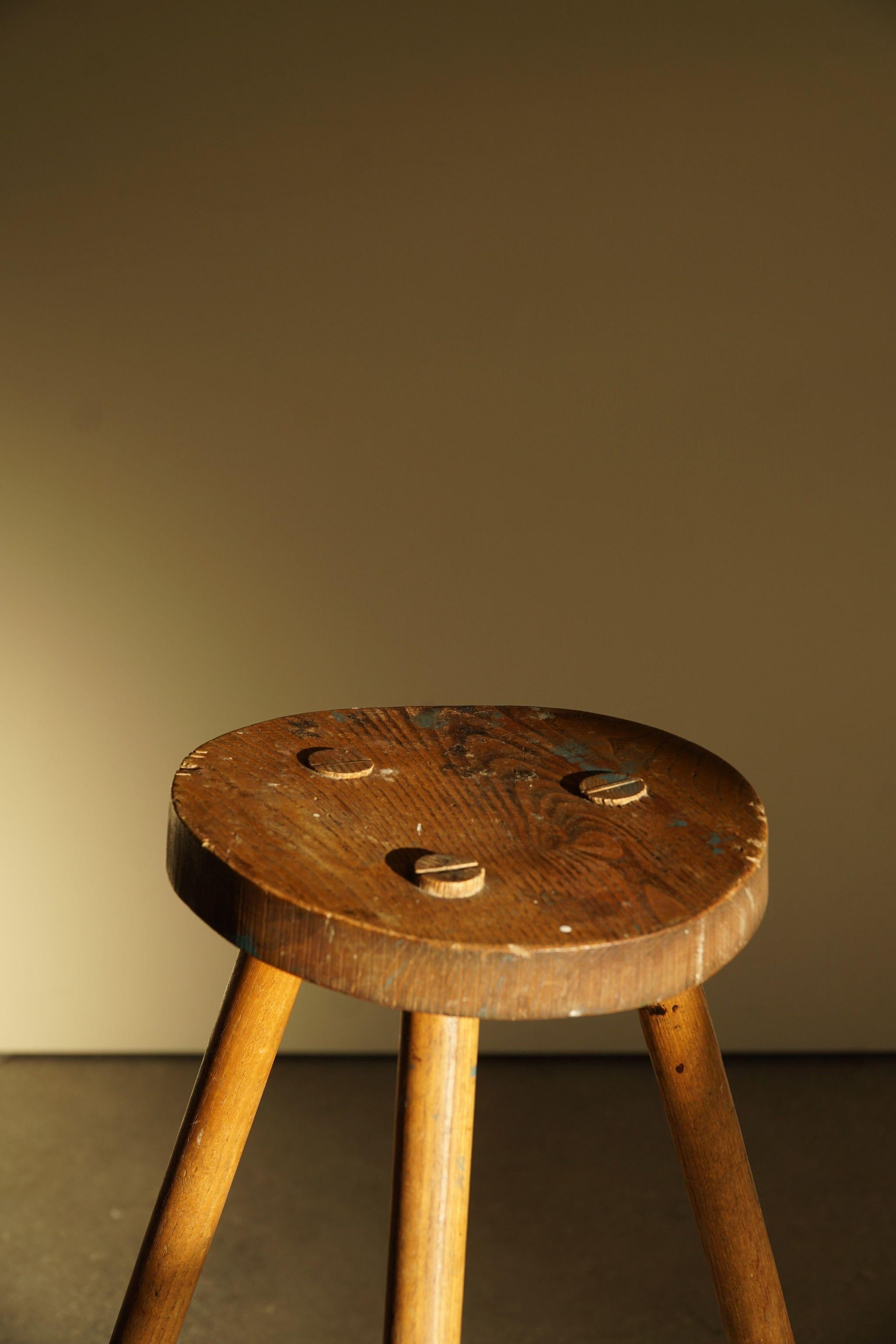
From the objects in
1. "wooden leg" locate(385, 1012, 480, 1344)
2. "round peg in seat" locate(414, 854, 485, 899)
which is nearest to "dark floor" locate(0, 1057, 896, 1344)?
"wooden leg" locate(385, 1012, 480, 1344)

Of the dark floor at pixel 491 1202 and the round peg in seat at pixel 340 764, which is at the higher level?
the round peg in seat at pixel 340 764

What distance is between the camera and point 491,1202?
1537 millimetres

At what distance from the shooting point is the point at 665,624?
1.70 m

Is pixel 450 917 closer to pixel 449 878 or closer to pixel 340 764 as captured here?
pixel 449 878

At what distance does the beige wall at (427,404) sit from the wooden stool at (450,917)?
0.69 meters

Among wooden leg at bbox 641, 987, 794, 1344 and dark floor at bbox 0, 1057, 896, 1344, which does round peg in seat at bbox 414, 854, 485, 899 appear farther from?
dark floor at bbox 0, 1057, 896, 1344

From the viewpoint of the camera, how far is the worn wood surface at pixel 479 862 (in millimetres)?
639

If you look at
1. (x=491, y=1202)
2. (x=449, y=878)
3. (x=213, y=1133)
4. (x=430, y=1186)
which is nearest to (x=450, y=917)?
(x=449, y=878)

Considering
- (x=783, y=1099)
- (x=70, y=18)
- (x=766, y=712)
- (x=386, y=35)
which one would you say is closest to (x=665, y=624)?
(x=766, y=712)

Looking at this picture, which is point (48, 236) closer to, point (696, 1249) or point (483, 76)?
point (483, 76)

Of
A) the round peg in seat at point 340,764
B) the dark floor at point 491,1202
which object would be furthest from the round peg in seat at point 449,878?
the dark floor at point 491,1202

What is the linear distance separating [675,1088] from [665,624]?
92cm

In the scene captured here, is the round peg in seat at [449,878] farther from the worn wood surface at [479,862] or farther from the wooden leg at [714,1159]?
the wooden leg at [714,1159]

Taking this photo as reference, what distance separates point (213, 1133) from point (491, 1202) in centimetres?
78
